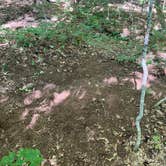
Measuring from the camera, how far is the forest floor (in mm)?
5172

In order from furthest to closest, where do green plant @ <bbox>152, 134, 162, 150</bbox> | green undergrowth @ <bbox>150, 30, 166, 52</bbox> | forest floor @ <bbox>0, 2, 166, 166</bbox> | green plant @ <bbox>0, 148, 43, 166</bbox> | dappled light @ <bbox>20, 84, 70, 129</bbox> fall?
green undergrowth @ <bbox>150, 30, 166, 52</bbox> → dappled light @ <bbox>20, 84, 70, 129</bbox> → green plant @ <bbox>152, 134, 162, 150</bbox> → forest floor @ <bbox>0, 2, 166, 166</bbox> → green plant @ <bbox>0, 148, 43, 166</bbox>

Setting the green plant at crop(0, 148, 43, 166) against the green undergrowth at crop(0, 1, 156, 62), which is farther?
the green undergrowth at crop(0, 1, 156, 62)

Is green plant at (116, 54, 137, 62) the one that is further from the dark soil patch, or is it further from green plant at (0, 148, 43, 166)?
green plant at (0, 148, 43, 166)

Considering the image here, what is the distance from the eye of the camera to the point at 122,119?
231 inches

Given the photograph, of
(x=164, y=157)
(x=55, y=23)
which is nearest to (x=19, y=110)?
(x=164, y=157)

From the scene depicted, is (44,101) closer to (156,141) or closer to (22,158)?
(156,141)

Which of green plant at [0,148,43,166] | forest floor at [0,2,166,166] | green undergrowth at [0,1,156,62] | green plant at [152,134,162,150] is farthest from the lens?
green undergrowth at [0,1,156,62]

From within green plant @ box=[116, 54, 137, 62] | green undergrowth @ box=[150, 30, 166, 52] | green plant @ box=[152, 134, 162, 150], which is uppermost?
green plant @ box=[116, 54, 137, 62]

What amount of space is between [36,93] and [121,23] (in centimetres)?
676

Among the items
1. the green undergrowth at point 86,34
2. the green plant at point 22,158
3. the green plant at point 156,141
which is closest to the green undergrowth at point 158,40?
the green undergrowth at point 86,34

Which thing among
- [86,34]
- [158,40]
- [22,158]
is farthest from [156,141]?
[158,40]

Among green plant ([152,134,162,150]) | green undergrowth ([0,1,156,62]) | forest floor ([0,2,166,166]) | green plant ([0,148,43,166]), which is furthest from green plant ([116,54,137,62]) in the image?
green plant ([0,148,43,166])

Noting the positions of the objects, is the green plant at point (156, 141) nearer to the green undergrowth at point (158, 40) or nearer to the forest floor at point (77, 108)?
the forest floor at point (77, 108)

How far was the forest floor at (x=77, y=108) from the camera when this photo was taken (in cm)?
517
